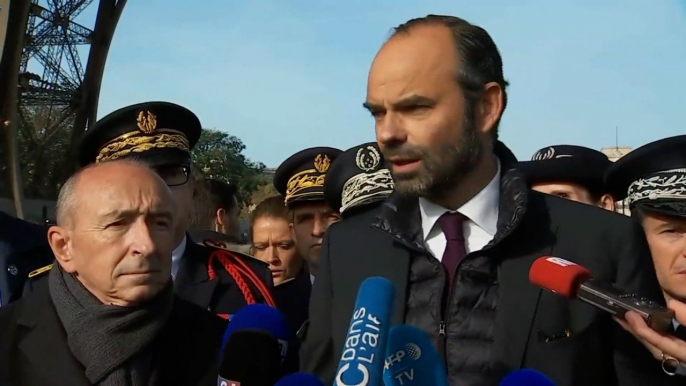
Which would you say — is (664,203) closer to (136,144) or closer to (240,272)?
(240,272)

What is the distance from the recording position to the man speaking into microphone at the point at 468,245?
6.40 ft

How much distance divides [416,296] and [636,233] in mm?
557

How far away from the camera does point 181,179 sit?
3.21 metres

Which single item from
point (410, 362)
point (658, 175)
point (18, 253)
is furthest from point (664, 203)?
point (18, 253)

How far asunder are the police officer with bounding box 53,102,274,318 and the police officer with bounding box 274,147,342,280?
0.61 meters

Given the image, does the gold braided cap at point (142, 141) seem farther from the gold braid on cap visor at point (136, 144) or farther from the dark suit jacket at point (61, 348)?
the dark suit jacket at point (61, 348)

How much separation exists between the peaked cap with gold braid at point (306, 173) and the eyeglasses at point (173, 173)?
3.09 ft

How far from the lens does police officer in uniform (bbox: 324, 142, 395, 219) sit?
296 centimetres

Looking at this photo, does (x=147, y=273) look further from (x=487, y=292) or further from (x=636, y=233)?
(x=636, y=233)

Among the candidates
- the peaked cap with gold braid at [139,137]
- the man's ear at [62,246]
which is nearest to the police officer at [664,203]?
the man's ear at [62,246]

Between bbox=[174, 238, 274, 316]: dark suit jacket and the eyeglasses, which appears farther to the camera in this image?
the eyeglasses

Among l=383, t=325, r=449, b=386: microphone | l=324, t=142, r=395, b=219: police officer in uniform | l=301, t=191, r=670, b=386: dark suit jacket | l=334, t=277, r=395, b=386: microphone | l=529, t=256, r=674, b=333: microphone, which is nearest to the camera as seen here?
l=334, t=277, r=395, b=386: microphone

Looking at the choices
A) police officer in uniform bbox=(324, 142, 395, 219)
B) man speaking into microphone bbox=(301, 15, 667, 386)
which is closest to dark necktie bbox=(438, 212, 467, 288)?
man speaking into microphone bbox=(301, 15, 667, 386)

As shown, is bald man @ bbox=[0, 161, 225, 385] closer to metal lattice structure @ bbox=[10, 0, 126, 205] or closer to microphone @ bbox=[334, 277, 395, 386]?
microphone @ bbox=[334, 277, 395, 386]
